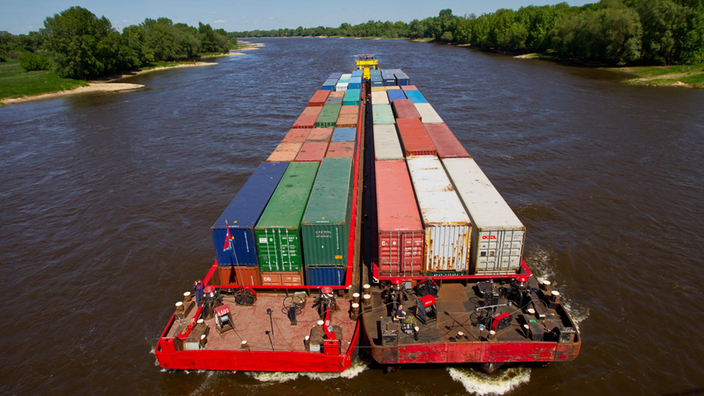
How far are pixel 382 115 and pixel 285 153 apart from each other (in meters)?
15.0

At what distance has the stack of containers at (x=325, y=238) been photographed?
1891 centimetres

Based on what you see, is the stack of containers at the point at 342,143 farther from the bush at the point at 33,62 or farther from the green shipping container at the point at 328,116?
the bush at the point at 33,62

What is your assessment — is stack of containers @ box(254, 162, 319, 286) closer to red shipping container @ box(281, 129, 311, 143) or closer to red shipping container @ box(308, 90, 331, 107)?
red shipping container @ box(281, 129, 311, 143)

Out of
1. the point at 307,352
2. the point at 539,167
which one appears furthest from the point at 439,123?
the point at 307,352

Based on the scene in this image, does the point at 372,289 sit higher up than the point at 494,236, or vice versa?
the point at 494,236

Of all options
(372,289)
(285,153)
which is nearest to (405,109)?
(285,153)

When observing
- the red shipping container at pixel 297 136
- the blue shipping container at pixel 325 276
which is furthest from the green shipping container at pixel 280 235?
the red shipping container at pixel 297 136

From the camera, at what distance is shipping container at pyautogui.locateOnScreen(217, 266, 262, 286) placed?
19.9m

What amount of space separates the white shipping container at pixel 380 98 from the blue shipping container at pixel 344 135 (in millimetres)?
16286

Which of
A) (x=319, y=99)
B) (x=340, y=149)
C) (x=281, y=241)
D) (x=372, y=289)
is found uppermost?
(x=319, y=99)

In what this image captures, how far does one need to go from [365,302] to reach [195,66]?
158 metres

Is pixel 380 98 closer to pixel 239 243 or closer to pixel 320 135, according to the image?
pixel 320 135

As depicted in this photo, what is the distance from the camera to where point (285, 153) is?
2995cm

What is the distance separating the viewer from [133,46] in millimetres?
134125
